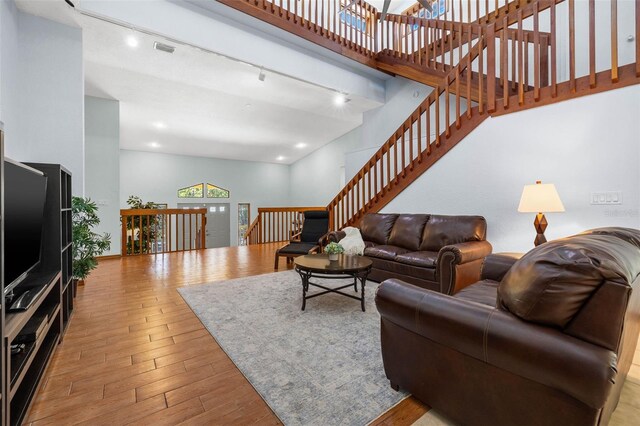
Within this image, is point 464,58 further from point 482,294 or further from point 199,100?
point 199,100

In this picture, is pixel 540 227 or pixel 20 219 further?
pixel 540 227

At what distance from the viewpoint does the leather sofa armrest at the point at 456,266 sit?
2816 mm

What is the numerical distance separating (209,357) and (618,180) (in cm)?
385

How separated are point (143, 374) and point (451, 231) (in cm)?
327

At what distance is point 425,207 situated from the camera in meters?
4.24

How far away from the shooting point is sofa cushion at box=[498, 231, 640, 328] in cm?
98

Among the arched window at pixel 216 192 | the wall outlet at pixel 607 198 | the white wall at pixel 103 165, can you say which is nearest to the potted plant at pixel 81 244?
the white wall at pixel 103 165

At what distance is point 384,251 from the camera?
143 inches

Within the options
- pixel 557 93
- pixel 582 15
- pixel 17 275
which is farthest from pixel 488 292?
pixel 582 15

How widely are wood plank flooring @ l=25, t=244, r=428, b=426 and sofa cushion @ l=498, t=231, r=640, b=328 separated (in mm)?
803

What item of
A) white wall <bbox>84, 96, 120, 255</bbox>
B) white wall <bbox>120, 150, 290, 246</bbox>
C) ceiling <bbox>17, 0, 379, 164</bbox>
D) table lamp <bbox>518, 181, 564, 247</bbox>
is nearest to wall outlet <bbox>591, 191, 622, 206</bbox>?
table lamp <bbox>518, 181, 564, 247</bbox>

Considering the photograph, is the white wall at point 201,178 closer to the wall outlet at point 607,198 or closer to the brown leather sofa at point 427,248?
the brown leather sofa at point 427,248

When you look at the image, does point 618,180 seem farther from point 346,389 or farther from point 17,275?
point 17,275

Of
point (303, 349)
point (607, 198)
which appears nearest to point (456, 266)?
point (607, 198)
